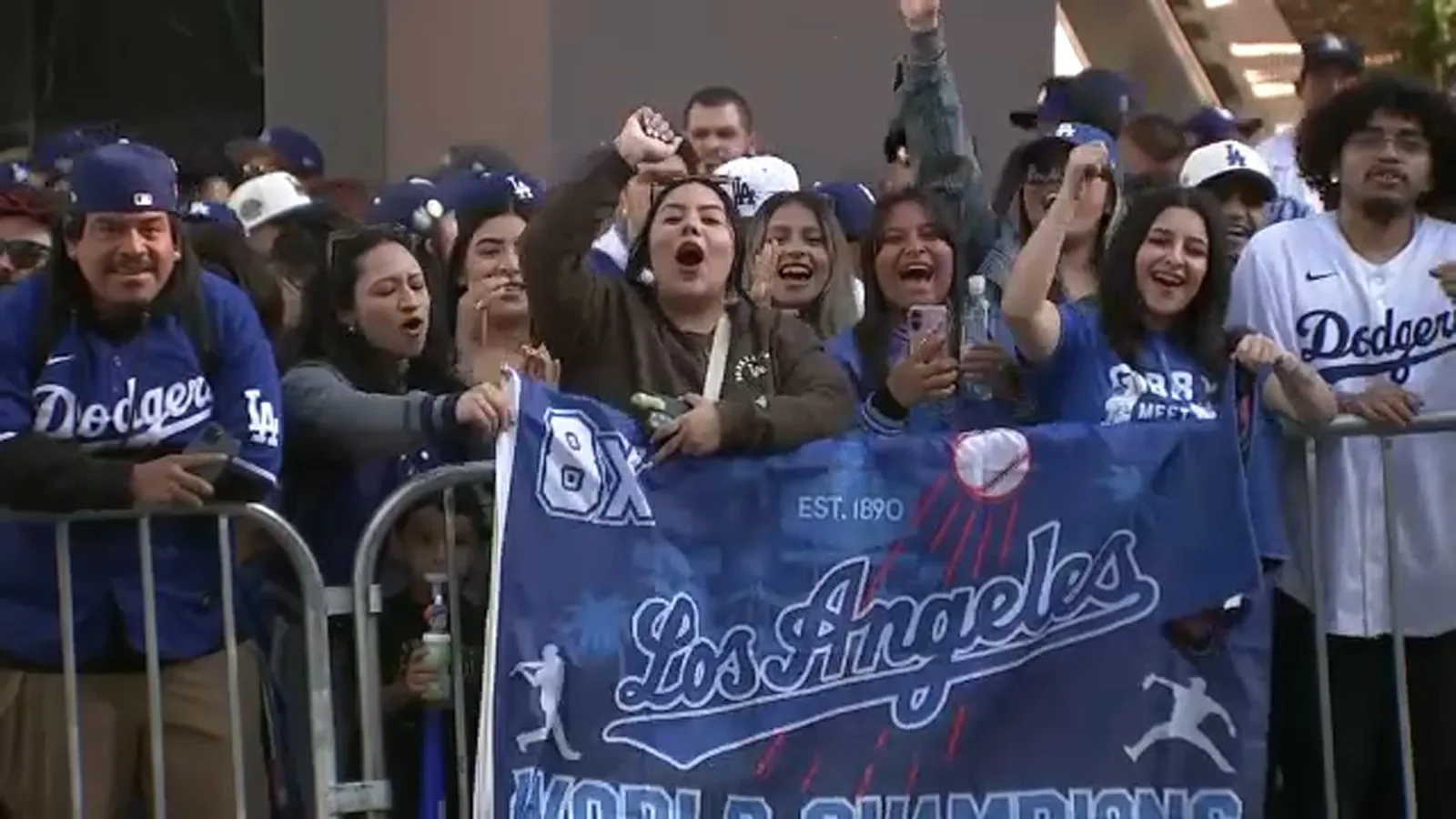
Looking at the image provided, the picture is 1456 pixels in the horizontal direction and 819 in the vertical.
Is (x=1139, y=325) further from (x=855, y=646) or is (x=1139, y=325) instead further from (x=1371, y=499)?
(x=855, y=646)

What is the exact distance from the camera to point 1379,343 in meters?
5.86

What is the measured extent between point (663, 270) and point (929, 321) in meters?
0.88

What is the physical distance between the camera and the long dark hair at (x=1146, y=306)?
19.2 feet

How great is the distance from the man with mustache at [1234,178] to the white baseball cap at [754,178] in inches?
55.6

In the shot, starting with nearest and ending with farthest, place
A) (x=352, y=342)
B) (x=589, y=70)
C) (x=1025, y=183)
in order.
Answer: (x=352, y=342) → (x=1025, y=183) → (x=589, y=70)

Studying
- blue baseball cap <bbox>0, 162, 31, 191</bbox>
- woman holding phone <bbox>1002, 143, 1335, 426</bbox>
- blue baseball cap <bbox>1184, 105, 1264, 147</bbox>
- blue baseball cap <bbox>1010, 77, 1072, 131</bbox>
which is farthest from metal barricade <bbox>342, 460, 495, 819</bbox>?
blue baseball cap <bbox>1184, 105, 1264, 147</bbox>

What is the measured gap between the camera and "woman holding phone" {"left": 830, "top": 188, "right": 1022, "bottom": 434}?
6043mm

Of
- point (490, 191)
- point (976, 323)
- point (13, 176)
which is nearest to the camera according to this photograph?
point (976, 323)

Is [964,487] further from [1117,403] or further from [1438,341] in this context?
[1438,341]

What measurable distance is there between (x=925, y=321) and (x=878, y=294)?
0.34 metres

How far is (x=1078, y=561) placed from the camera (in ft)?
18.3

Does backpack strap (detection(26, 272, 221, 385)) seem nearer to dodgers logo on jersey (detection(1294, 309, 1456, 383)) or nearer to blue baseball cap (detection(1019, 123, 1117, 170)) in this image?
blue baseball cap (detection(1019, 123, 1117, 170))

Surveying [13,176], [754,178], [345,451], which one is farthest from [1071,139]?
[13,176]

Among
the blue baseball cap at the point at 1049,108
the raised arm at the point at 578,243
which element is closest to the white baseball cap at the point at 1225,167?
the blue baseball cap at the point at 1049,108
